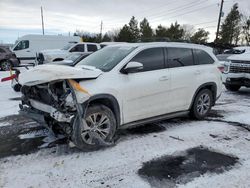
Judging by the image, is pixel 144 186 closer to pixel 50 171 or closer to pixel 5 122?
pixel 50 171

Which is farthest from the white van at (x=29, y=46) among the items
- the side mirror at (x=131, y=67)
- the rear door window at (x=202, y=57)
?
the side mirror at (x=131, y=67)

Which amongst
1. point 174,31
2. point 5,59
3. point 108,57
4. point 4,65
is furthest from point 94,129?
point 174,31

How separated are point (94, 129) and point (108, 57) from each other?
60.2 inches

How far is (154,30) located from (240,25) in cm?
1711

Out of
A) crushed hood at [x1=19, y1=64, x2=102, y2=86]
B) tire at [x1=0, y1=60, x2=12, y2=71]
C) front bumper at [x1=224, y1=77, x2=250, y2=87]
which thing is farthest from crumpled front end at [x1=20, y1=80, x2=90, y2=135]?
tire at [x1=0, y1=60, x2=12, y2=71]

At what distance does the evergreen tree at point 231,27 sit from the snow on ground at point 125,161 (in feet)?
151

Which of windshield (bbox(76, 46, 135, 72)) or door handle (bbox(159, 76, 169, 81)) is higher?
windshield (bbox(76, 46, 135, 72))

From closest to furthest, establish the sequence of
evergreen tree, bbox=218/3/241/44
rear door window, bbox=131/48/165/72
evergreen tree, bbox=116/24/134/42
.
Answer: rear door window, bbox=131/48/165/72 < evergreen tree, bbox=218/3/241/44 < evergreen tree, bbox=116/24/134/42

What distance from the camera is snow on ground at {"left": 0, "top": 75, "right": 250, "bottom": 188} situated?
3.23 meters

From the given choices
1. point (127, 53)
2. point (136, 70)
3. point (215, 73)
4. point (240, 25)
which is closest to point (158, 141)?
point (136, 70)

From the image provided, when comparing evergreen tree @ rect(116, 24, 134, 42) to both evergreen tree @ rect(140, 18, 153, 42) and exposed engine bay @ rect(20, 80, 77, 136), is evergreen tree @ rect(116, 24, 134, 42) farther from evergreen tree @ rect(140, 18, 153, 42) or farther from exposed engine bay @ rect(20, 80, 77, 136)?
exposed engine bay @ rect(20, 80, 77, 136)

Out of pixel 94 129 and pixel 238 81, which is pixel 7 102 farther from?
pixel 238 81

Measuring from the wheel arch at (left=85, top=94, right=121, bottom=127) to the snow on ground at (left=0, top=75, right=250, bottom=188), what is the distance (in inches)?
21.8

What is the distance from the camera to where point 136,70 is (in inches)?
179
